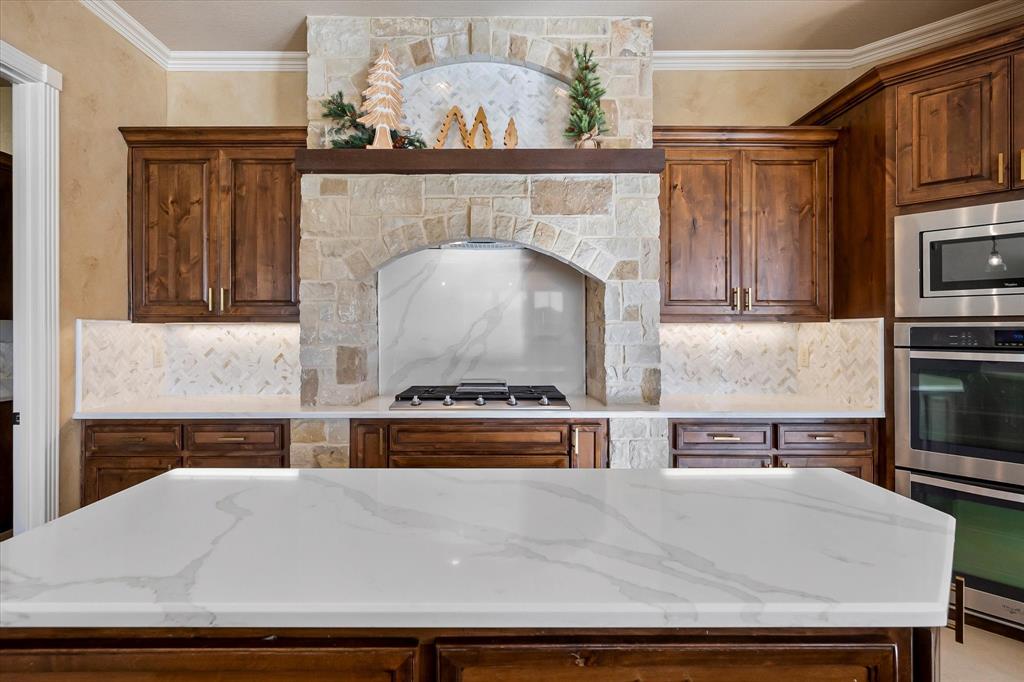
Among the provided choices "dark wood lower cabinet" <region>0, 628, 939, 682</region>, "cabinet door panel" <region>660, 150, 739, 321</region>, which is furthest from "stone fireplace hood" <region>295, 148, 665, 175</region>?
"dark wood lower cabinet" <region>0, 628, 939, 682</region>

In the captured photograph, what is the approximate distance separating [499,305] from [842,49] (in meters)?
2.69

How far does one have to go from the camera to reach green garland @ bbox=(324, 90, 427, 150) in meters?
3.02

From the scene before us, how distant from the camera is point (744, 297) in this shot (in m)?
3.25

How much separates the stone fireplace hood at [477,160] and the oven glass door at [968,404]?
167 cm

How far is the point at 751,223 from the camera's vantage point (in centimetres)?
323

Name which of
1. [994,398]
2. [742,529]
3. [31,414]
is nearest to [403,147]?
[31,414]

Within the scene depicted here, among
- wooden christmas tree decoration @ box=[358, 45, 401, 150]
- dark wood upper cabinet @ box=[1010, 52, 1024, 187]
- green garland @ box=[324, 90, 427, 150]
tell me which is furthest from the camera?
green garland @ box=[324, 90, 427, 150]

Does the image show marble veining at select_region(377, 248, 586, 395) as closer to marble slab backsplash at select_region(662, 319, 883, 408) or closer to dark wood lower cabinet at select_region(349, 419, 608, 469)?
marble slab backsplash at select_region(662, 319, 883, 408)

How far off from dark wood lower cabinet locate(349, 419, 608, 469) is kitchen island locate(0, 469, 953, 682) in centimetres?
181

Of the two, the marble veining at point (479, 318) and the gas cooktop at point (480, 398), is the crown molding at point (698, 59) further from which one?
the gas cooktop at point (480, 398)

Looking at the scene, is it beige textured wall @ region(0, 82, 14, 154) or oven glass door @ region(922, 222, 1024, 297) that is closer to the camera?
oven glass door @ region(922, 222, 1024, 297)

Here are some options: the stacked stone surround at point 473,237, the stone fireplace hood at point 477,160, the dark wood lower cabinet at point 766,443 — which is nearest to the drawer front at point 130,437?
the stacked stone surround at point 473,237

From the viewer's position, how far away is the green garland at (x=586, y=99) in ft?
10.00

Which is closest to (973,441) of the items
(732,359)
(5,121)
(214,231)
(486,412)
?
(732,359)
